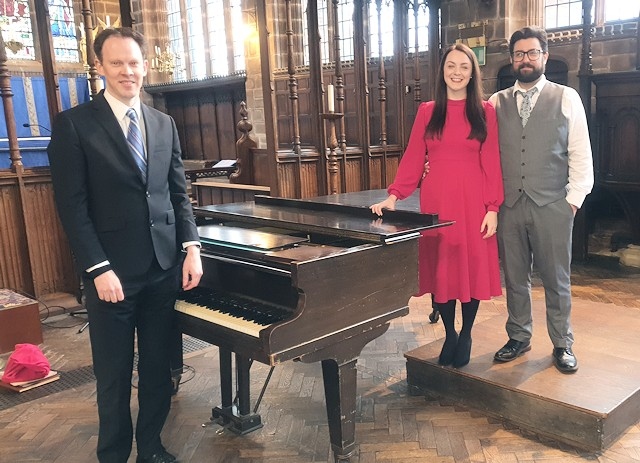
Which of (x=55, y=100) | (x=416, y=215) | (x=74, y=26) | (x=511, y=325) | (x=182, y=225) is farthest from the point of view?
(x=74, y=26)

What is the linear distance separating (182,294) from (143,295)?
31 cm

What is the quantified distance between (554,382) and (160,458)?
181 centimetres

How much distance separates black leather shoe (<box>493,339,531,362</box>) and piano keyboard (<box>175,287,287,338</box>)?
4.53 ft

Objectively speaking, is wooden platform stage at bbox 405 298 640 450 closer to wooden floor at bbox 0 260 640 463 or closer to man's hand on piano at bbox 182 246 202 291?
wooden floor at bbox 0 260 640 463

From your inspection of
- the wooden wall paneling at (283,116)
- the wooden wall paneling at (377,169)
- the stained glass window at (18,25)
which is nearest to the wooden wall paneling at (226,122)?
the wooden wall paneling at (283,116)

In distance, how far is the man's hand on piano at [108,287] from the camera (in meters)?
2.07

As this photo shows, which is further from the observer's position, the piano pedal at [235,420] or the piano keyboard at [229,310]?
the piano pedal at [235,420]

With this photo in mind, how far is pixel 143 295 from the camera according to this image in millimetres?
2301

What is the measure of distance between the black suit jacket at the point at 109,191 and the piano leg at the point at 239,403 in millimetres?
727

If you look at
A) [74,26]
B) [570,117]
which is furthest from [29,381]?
[74,26]

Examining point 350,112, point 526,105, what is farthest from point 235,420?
point 350,112

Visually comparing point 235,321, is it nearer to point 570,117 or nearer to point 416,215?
point 416,215

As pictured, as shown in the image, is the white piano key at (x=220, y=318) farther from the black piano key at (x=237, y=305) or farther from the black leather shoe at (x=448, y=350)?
the black leather shoe at (x=448, y=350)

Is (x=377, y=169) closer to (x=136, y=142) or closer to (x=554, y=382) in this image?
(x=554, y=382)
